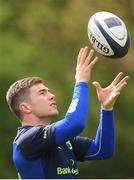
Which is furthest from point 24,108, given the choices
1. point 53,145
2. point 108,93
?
point 108,93

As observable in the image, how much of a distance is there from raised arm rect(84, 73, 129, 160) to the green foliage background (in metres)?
8.66

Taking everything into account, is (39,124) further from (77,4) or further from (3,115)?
(77,4)

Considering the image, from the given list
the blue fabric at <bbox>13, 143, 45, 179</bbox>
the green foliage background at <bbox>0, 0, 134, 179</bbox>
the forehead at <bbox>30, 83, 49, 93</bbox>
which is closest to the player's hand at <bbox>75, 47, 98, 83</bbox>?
the forehead at <bbox>30, 83, 49, 93</bbox>

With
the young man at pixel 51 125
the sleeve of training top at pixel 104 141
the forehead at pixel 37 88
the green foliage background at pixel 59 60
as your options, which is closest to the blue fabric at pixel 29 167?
the young man at pixel 51 125

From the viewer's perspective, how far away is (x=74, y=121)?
6445 millimetres

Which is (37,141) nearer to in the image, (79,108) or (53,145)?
(53,145)

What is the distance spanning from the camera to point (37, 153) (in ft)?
21.7

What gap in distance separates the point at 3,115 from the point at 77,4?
3176mm

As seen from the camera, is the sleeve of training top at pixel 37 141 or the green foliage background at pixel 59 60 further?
the green foliage background at pixel 59 60

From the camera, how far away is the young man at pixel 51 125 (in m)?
6.52

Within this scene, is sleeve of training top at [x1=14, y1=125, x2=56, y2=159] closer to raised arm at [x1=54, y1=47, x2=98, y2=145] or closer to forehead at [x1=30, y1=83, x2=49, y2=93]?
raised arm at [x1=54, y1=47, x2=98, y2=145]

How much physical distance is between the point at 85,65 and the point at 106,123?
62 centimetres

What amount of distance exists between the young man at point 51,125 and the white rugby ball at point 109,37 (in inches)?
21.3

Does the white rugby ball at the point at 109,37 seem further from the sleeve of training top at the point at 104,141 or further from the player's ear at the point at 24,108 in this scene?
the player's ear at the point at 24,108
